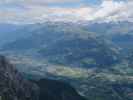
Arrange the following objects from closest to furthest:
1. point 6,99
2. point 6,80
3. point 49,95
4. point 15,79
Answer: point 6,99 → point 6,80 → point 15,79 → point 49,95

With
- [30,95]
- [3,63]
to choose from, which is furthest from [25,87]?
[3,63]

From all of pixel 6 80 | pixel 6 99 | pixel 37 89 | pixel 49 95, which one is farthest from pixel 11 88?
pixel 49 95

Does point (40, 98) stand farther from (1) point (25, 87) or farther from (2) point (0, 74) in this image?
(2) point (0, 74)

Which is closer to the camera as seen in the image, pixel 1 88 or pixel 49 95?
pixel 1 88

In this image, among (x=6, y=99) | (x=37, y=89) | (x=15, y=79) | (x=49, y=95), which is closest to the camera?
(x=6, y=99)

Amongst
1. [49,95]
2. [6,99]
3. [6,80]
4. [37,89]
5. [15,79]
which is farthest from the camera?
[49,95]

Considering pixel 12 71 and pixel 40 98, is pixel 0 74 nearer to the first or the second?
pixel 12 71

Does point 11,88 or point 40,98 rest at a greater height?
point 11,88
